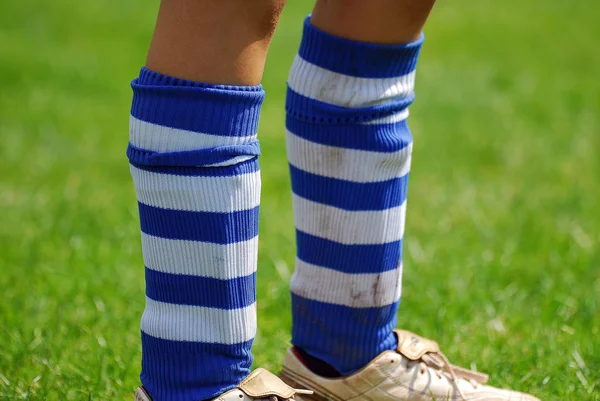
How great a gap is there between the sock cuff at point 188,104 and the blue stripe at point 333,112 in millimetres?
278

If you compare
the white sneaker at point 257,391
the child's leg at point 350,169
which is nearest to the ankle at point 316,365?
the child's leg at point 350,169

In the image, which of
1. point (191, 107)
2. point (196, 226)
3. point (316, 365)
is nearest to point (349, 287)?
point (316, 365)

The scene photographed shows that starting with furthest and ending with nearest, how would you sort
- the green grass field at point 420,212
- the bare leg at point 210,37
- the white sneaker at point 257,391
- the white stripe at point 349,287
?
the green grass field at point 420,212 → the white stripe at point 349,287 → the white sneaker at point 257,391 → the bare leg at point 210,37

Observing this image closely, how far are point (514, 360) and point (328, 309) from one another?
59 centimetres

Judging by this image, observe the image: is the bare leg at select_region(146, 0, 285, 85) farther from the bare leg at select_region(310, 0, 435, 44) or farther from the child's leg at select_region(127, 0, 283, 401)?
the bare leg at select_region(310, 0, 435, 44)

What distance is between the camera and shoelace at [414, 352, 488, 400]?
1608mm

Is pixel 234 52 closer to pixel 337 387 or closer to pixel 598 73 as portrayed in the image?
pixel 337 387

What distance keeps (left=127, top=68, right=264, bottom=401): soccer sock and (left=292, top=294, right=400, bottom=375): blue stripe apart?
0.94ft

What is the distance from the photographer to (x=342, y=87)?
4.82 ft

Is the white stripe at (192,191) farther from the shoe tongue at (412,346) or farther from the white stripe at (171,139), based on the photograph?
the shoe tongue at (412,346)

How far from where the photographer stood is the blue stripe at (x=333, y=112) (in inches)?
57.9

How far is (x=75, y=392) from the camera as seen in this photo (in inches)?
66.1

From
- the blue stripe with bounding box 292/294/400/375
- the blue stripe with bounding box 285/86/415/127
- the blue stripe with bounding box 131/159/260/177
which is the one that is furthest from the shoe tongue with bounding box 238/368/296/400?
the blue stripe with bounding box 285/86/415/127

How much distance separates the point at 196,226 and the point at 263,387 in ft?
0.95
